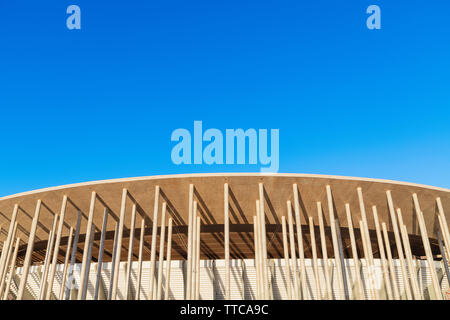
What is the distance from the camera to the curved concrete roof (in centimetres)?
1739

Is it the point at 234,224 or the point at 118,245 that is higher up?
the point at 234,224

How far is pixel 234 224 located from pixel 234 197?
10.7ft

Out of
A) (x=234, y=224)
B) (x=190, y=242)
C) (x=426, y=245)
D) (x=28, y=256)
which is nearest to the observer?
(x=190, y=242)

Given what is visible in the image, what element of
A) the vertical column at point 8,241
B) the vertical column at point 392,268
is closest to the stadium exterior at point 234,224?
the vertical column at point 8,241

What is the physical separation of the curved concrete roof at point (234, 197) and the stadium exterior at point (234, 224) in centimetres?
5

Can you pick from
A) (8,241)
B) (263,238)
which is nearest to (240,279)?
(263,238)

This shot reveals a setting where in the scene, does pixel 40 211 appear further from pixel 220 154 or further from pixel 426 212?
pixel 426 212

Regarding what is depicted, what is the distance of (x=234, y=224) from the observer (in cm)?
2130

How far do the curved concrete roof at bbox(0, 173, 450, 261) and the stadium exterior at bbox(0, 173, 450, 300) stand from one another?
53mm

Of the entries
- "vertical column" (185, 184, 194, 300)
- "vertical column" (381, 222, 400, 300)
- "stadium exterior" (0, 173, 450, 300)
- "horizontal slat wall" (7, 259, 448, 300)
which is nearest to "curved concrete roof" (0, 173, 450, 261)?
"stadium exterior" (0, 173, 450, 300)

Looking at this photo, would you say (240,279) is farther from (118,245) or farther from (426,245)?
(426,245)

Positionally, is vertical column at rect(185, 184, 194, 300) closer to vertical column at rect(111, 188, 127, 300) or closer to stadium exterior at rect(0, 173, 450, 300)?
stadium exterior at rect(0, 173, 450, 300)
